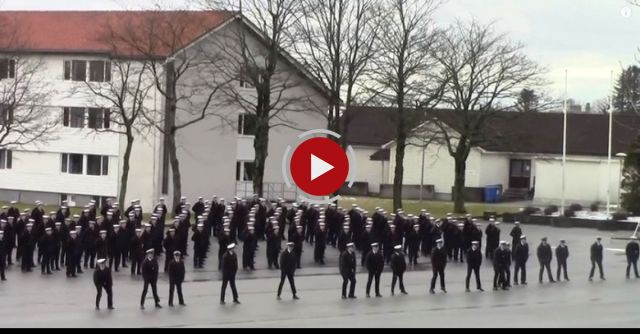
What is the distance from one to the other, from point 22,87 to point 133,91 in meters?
5.23

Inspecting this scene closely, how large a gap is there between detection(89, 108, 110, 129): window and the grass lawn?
14.5 meters

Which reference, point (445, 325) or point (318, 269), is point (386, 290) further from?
point (445, 325)

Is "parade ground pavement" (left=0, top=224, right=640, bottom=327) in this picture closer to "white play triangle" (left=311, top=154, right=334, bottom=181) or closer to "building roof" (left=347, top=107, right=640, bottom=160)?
"white play triangle" (left=311, top=154, right=334, bottom=181)

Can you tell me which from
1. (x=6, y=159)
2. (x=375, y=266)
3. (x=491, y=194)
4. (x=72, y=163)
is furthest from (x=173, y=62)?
(x=491, y=194)

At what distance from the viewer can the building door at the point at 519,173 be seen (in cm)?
7294

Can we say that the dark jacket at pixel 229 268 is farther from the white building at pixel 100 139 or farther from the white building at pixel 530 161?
the white building at pixel 530 161

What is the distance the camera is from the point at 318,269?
3108 centimetres

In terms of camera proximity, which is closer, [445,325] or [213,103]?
[445,325]

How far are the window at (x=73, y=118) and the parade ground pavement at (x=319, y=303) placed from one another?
23830 millimetres

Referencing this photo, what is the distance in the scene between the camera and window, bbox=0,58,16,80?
49781 millimetres

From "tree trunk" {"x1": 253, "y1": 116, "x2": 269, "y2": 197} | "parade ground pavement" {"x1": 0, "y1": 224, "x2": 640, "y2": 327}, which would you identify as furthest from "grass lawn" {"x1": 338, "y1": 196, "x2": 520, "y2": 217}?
"parade ground pavement" {"x1": 0, "y1": 224, "x2": 640, "y2": 327}

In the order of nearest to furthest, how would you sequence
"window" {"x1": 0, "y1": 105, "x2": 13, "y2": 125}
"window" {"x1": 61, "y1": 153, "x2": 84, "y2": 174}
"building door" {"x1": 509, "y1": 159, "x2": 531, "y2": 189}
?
"window" {"x1": 0, "y1": 105, "x2": 13, "y2": 125} < "window" {"x1": 61, "y1": 153, "x2": 84, "y2": 174} < "building door" {"x1": 509, "y1": 159, "x2": 531, "y2": 189}
